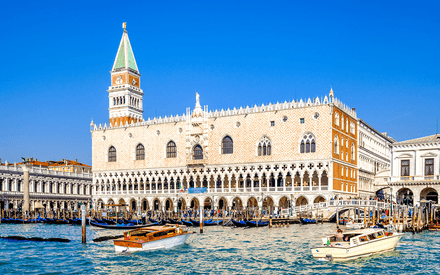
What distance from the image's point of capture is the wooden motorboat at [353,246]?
63.1 ft

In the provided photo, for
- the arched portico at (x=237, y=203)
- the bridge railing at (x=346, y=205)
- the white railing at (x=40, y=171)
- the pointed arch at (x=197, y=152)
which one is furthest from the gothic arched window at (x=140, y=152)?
the bridge railing at (x=346, y=205)

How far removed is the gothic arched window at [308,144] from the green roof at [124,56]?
30150mm

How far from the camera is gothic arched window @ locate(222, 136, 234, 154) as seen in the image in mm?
48506

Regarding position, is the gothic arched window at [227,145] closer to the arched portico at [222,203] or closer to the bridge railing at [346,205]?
the arched portico at [222,203]

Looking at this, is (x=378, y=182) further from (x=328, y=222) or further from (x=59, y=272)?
(x=59, y=272)

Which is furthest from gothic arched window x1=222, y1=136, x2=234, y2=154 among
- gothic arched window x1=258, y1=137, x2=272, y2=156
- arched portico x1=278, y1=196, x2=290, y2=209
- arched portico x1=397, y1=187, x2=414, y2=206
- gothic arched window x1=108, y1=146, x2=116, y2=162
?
arched portico x1=397, y1=187, x2=414, y2=206

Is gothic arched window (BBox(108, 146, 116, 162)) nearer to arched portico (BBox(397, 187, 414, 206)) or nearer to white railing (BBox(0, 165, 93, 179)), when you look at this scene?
white railing (BBox(0, 165, 93, 179))

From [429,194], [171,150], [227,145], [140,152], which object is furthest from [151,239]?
[140,152]

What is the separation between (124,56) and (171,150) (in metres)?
19.8

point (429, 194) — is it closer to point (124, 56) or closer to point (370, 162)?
point (370, 162)

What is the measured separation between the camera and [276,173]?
45562 millimetres

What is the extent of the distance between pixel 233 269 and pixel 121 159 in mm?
38606

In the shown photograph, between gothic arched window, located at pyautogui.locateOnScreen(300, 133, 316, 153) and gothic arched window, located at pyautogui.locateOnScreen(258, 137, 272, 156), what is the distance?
3289 mm

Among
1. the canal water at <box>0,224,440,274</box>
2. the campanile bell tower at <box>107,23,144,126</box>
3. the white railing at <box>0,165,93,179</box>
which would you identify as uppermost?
the campanile bell tower at <box>107,23,144,126</box>
